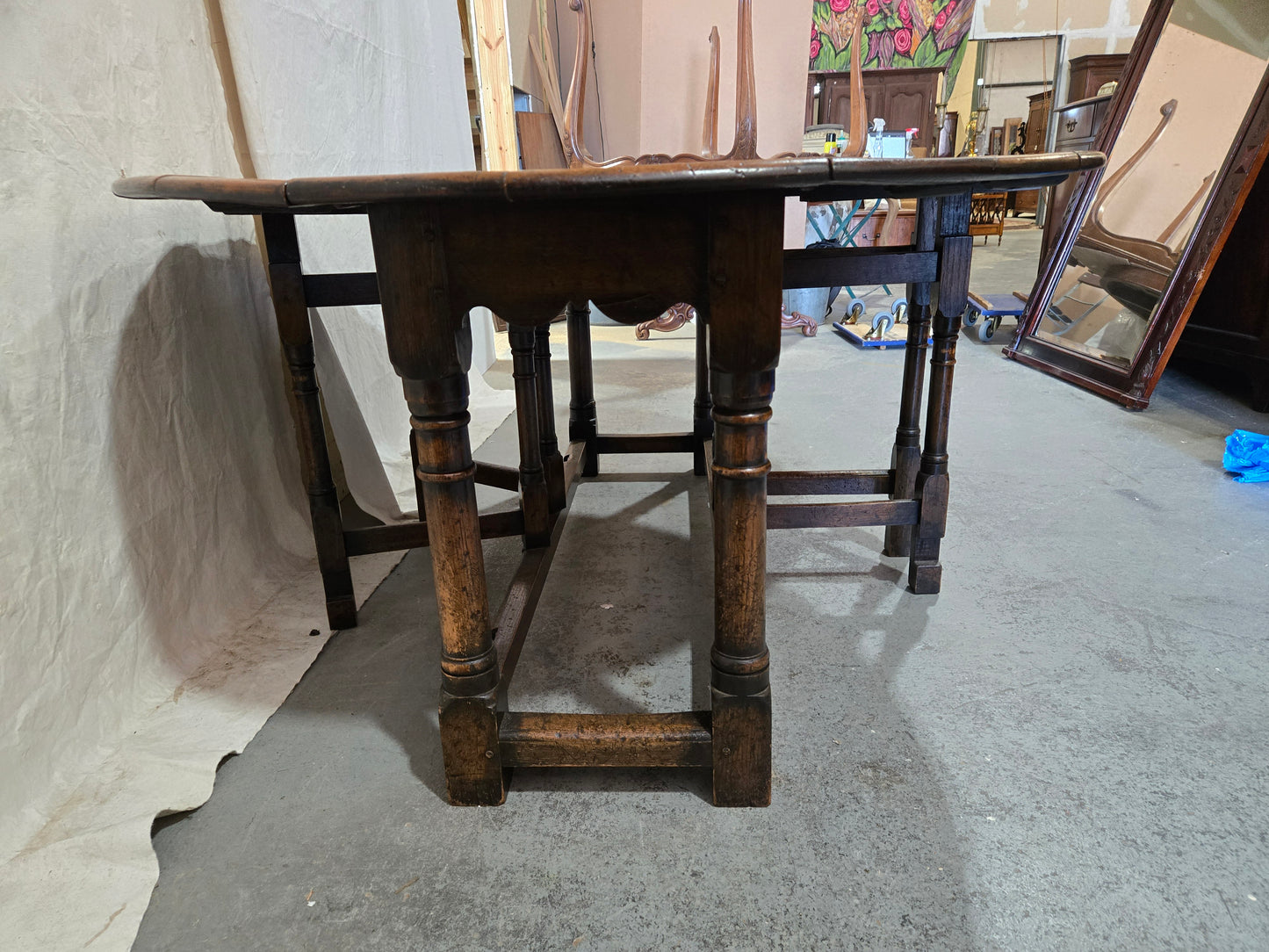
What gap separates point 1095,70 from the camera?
28.7ft

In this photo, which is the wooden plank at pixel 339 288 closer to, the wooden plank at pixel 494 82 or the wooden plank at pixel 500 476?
the wooden plank at pixel 500 476

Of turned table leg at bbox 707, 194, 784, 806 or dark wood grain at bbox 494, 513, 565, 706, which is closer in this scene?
turned table leg at bbox 707, 194, 784, 806

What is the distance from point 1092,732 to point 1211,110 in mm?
2905

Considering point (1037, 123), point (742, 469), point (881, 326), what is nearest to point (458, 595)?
point (742, 469)

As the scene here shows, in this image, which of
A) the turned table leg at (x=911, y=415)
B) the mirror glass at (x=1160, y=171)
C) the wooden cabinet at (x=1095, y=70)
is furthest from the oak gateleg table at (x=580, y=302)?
the wooden cabinet at (x=1095, y=70)

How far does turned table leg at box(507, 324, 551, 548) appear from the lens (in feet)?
5.66

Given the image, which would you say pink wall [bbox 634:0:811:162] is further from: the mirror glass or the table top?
the table top

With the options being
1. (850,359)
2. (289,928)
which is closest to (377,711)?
(289,928)

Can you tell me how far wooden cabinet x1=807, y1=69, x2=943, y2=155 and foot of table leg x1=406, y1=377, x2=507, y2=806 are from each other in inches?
488

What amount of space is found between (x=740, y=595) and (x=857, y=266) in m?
0.74

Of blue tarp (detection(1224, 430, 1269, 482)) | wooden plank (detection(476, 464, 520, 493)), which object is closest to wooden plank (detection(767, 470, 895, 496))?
wooden plank (detection(476, 464, 520, 493))

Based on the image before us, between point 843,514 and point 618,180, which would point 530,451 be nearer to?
point 843,514

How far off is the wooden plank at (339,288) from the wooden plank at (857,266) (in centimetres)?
76

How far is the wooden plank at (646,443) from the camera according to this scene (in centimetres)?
232
